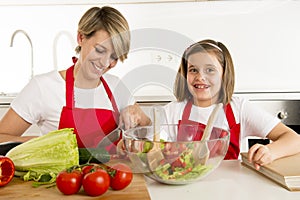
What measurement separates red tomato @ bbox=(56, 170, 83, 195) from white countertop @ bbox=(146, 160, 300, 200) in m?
0.18

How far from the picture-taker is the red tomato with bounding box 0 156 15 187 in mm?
1104

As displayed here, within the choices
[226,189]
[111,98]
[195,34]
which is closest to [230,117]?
[111,98]

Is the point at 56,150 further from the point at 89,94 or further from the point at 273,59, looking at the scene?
the point at 273,59

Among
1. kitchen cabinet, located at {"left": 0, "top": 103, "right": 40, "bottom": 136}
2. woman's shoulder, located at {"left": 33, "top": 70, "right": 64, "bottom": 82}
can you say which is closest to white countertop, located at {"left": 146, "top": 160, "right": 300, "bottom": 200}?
woman's shoulder, located at {"left": 33, "top": 70, "right": 64, "bottom": 82}

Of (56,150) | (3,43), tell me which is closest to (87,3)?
(3,43)

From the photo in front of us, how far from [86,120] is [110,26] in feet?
1.21

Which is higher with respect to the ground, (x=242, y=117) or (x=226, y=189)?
(x=242, y=117)

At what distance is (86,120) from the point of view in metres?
1.67

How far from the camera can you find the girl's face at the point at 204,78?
5.75ft

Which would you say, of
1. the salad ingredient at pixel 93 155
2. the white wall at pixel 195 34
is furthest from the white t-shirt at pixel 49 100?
the white wall at pixel 195 34

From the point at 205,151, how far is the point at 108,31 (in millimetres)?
716

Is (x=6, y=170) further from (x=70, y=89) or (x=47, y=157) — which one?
(x=70, y=89)

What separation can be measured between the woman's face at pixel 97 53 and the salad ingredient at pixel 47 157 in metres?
0.51

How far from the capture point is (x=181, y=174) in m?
1.10
